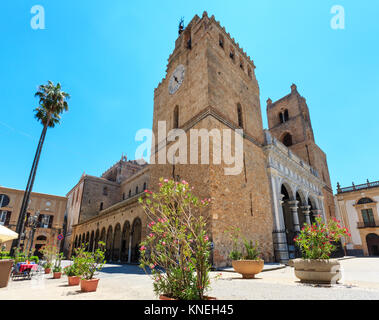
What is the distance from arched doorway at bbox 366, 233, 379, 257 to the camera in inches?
976

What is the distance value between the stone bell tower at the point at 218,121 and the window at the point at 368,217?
2129 centimetres

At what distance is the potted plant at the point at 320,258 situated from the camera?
5.37 metres

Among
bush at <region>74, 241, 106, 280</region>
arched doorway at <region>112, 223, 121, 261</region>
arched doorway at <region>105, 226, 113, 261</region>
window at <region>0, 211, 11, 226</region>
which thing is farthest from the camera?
window at <region>0, 211, 11, 226</region>

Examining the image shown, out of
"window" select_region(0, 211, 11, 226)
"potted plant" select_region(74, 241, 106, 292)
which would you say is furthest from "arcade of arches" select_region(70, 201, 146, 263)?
"window" select_region(0, 211, 11, 226)

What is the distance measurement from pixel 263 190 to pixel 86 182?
27785 mm

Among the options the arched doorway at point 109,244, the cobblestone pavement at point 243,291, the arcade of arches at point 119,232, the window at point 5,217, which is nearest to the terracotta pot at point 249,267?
the cobblestone pavement at point 243,291

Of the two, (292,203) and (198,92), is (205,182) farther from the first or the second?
(292,203)

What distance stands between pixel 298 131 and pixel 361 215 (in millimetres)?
14247

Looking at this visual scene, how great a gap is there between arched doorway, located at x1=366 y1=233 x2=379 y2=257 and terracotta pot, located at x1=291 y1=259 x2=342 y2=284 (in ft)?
89.9

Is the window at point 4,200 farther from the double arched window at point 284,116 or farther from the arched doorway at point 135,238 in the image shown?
the double arched window at point 284,116

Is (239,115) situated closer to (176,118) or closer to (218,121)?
(218,121)

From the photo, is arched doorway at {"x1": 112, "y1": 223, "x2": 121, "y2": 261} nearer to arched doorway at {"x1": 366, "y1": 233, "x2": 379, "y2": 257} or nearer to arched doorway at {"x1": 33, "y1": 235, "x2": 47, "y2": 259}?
arched doorway at {"x1": 33, "y1": 235, "x2": 47, "y2": 259}

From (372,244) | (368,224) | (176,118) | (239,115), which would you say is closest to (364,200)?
(368,224)

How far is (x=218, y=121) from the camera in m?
12.2
